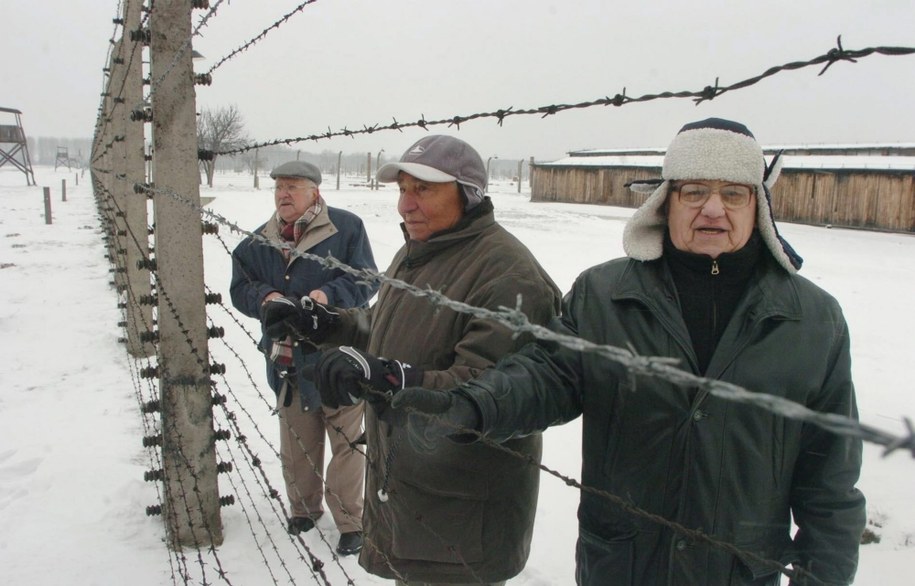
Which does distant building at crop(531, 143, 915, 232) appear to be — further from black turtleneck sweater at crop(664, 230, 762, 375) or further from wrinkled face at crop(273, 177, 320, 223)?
black turtleneck sweater at crop(664, 230, 762, 375)

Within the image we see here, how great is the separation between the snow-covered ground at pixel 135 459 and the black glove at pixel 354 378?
1.84 feet

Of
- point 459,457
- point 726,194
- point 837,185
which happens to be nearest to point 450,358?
point 459,457

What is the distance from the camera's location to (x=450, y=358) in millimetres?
1888

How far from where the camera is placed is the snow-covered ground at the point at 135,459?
316cm

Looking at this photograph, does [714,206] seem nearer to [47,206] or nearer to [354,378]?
[354,378]

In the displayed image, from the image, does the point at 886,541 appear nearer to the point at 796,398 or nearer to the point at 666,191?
the point at 796,398

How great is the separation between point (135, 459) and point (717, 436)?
4.01 metres

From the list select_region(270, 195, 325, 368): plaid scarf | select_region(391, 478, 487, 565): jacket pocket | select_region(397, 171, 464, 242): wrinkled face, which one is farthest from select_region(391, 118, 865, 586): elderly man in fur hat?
select_region(270, 195, 325, 368): plaid scarf

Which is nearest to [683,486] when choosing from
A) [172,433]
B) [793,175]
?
[172,433]

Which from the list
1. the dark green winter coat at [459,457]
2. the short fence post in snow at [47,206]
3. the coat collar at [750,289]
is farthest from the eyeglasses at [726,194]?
the short fence post in snow at [47,206]

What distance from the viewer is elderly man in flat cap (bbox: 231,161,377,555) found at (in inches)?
123

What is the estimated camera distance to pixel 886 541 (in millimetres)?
3449

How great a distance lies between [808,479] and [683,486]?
29cm

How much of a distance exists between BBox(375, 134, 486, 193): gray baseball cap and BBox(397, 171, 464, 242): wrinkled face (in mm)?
43
